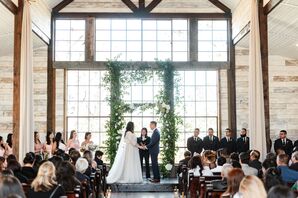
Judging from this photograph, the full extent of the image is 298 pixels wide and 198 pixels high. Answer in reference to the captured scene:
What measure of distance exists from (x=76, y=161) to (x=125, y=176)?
4249 millimetres

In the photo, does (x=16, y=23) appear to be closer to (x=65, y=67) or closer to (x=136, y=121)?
(x=65, y=67)

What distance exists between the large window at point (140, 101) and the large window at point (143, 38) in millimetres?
805

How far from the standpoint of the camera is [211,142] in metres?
15.0

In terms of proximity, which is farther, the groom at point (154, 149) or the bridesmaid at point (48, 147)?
the groom at point (154, 149)

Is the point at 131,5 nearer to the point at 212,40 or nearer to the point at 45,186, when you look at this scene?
the point at 212,40

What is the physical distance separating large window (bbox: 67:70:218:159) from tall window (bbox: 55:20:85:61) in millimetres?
552

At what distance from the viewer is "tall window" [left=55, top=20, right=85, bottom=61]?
16281 millimetres

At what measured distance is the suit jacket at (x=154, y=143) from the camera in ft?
44.7

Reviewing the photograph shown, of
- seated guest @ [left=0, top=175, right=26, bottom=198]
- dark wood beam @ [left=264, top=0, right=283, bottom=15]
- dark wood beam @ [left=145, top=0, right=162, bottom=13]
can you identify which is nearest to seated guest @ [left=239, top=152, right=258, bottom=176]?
dark wood beam @ [left=264, top=0, right=283, bottom=15]

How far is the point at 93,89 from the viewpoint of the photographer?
16297 millimetres

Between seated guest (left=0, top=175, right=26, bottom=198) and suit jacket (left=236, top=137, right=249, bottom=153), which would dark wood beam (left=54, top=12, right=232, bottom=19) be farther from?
seated guest (left=0, top=175, right=26, bottom=198)

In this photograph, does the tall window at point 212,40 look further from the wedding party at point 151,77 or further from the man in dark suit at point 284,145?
the man in dark suit at point 284,145

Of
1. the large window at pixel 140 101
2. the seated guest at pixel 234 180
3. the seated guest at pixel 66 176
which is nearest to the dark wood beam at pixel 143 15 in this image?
the large window at pixel 140 101

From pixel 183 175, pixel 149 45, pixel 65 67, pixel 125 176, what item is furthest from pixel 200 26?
pixel 183 175
